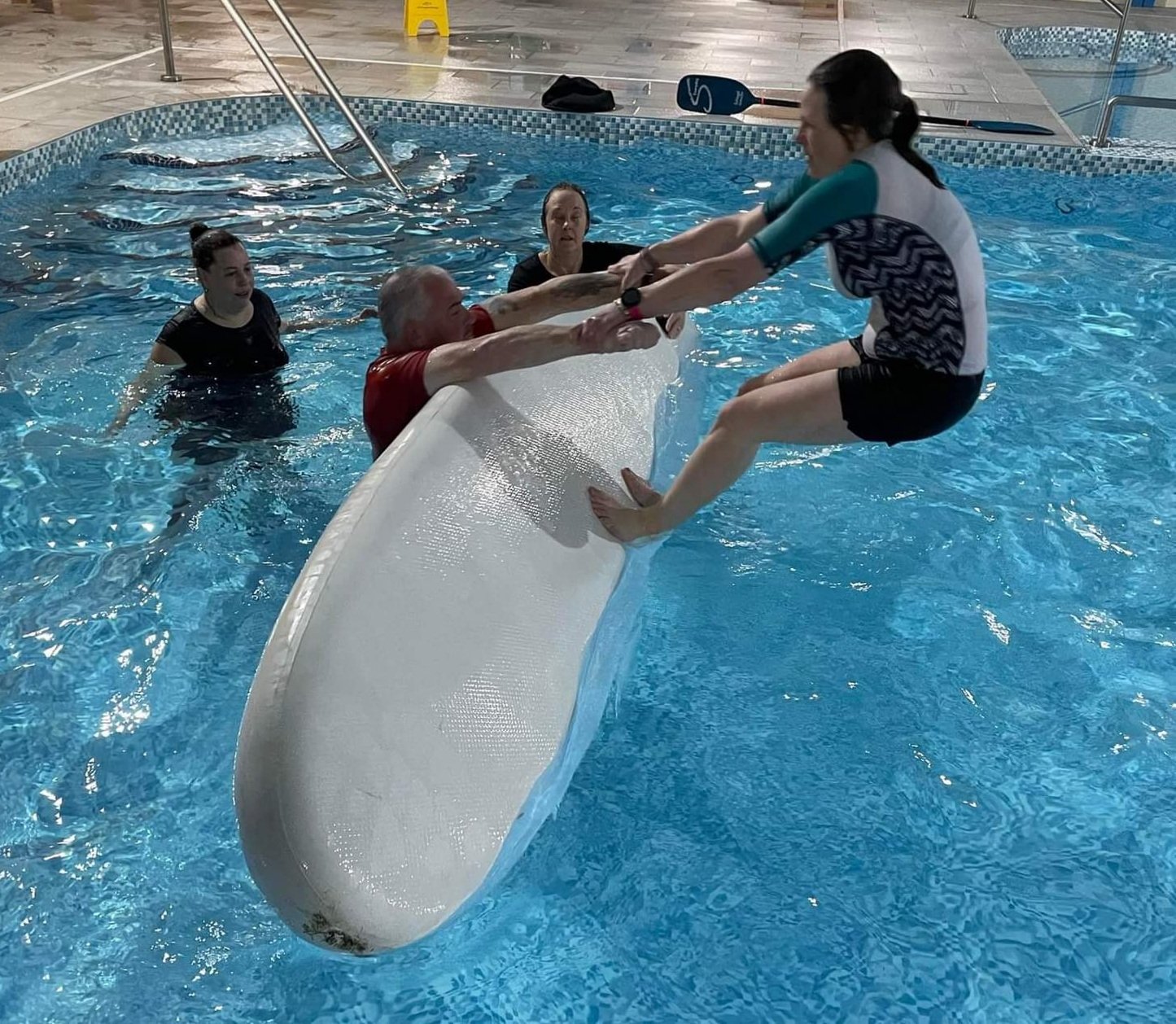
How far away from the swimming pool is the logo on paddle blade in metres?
3.14

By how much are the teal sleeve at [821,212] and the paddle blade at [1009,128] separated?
22.4 ft

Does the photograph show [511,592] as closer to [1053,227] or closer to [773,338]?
[773,338]

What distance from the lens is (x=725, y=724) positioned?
3.57 metres

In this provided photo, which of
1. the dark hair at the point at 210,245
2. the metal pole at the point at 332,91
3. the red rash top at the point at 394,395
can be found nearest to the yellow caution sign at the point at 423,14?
the metal pole at the point at 332,91

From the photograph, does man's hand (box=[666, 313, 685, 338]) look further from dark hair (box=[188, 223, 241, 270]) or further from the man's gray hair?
dark hair (box=[188, 223, 241, 270])

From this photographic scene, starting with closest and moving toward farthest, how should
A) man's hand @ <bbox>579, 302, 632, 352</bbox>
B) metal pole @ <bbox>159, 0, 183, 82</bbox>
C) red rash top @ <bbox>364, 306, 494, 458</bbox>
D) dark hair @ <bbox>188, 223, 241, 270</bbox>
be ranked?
man's hand @ <bbox>579, 302, 632, 352</bbox>, red rash top @ <bbox>364, 306, 494, 458</bbox>, dark hair @ <bbox>188, 223, 241, 270</bbox>, metal pole @ <bbox>159, 0, 183, 82</bbox>

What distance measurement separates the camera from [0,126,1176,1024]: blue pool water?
2.77m

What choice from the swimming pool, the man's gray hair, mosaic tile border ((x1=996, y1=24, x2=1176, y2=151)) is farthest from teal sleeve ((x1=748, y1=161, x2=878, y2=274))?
mosaic tile border ((x1=996, y1=24, x2=1176, y2=151))

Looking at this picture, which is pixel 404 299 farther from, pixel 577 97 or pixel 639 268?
pixel 577 97

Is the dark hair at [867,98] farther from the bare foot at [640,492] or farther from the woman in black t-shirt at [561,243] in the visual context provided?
the woman in black t-shirt at [561,243]

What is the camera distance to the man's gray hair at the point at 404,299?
10.8 ft

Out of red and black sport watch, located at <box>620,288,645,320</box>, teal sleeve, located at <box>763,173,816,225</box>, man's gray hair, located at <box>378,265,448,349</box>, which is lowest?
man's gray hair, located at <box>378,265,448,349</box>

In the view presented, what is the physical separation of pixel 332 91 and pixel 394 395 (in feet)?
17.4

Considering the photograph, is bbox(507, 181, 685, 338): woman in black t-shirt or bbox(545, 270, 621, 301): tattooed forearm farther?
bbox(507, 181, 685, 338): woman in black t-shirt
